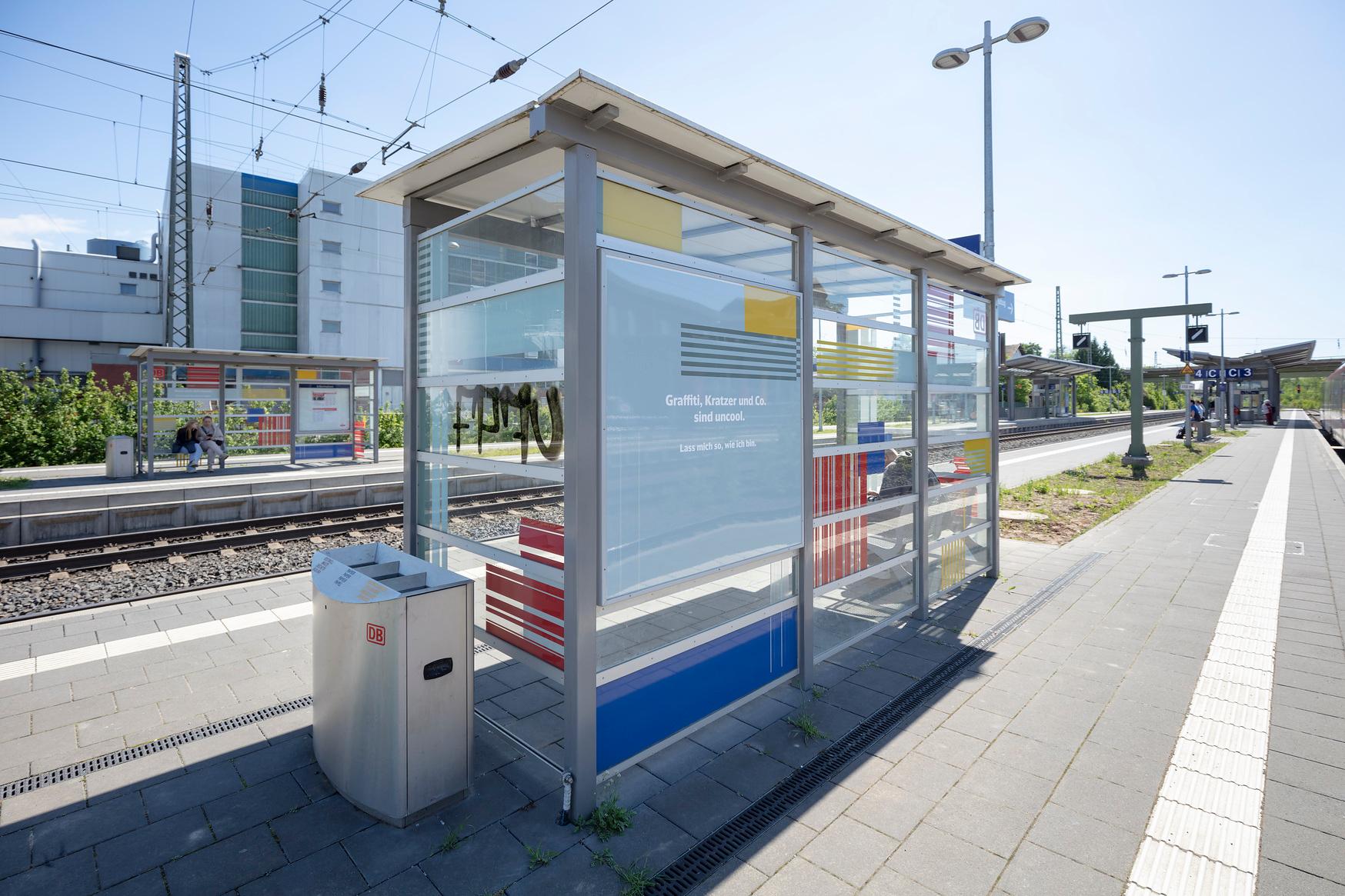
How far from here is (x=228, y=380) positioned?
58.9 ft

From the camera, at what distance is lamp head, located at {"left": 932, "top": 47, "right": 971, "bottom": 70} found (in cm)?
969

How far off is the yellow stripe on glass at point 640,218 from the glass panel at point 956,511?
3.88 metres

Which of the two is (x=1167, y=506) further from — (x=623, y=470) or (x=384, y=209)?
(x=384, y=209)

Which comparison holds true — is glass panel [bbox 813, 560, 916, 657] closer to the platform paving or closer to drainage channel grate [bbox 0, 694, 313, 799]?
the platform paving

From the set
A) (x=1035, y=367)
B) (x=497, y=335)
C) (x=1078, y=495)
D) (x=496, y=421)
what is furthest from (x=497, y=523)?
(x=1035, y=367)

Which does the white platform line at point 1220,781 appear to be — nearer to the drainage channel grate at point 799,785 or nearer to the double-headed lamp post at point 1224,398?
the drainage channel grate at point 799,785

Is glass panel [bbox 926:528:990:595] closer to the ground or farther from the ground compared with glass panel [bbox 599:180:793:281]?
closer to the ground

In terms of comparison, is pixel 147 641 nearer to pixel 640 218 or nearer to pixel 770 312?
Answer: pixel 640 218

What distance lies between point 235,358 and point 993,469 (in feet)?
53.0

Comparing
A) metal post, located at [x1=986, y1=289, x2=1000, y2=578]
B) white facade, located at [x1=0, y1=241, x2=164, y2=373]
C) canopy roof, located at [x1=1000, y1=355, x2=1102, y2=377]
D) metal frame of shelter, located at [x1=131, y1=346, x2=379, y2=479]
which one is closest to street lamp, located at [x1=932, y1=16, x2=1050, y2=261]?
metal post, located at [x1=986, y1=289, x2=1000, y2=578]

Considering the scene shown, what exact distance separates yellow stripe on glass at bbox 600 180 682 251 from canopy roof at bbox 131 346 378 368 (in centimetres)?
1415

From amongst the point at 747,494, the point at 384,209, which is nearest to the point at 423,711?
the point at 747,494

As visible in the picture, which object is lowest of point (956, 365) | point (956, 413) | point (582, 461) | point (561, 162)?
point (582, 461)

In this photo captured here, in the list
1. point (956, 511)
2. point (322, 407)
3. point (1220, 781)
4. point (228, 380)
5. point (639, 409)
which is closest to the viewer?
point (639, 409)
